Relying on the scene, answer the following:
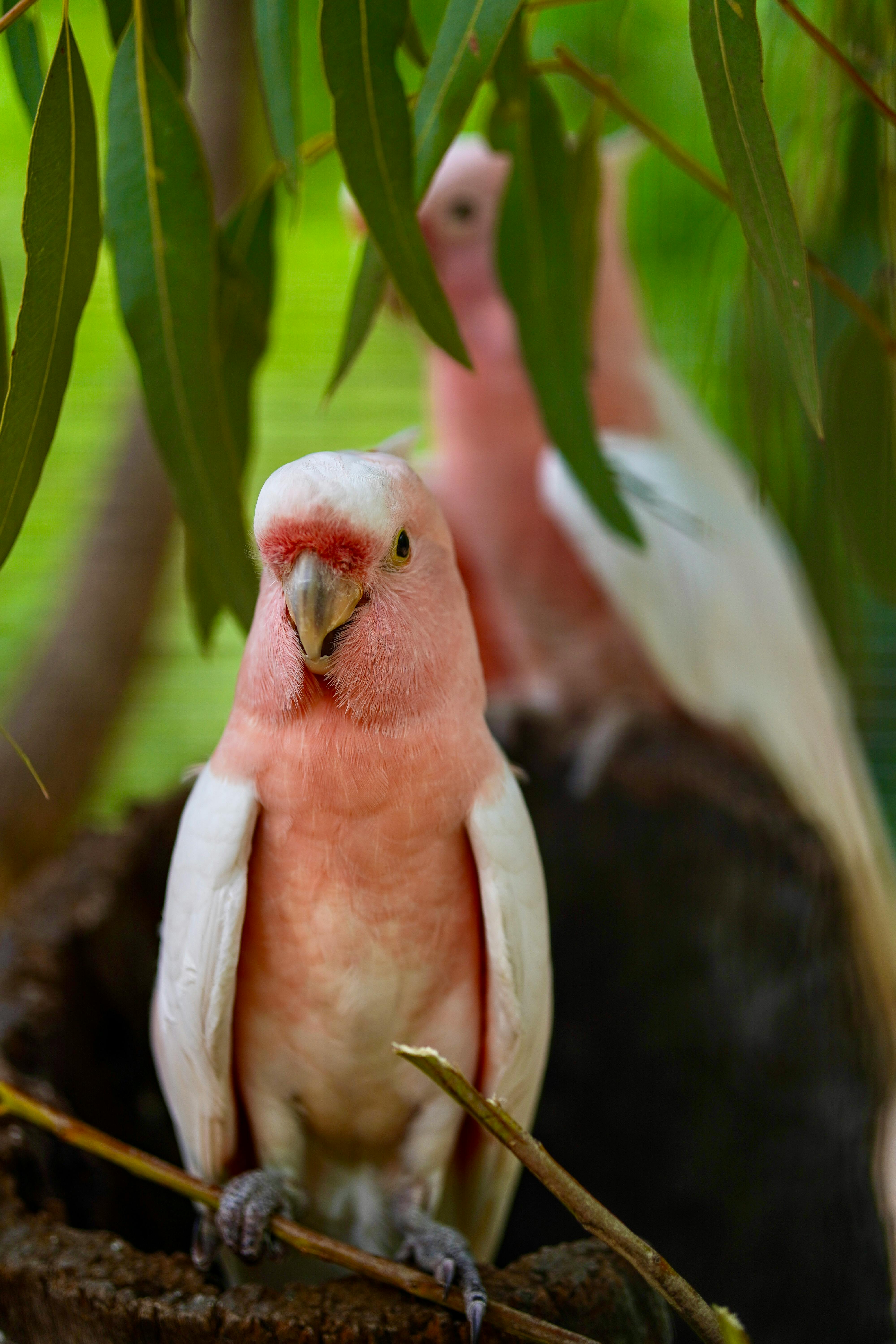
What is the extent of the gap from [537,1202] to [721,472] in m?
0.93

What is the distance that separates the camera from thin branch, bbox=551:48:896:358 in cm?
64

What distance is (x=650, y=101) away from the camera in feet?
5.19

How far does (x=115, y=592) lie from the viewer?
5.05 ft

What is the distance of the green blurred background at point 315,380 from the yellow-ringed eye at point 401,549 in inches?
29.1

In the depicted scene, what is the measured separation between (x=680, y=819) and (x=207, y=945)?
71 centimetres

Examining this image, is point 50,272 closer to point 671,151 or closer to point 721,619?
point 671,151

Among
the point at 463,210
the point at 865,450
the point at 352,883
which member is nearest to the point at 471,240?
the point at 463,210

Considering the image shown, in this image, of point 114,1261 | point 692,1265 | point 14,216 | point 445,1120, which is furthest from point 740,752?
point 14,216

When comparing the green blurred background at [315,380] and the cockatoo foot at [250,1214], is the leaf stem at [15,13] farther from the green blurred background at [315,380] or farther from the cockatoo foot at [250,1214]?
the green blurred background at [315,380]

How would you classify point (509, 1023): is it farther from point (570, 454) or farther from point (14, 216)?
point (14, 216)

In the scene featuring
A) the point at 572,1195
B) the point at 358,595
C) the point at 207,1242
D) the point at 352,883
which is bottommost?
the point at 207,1242

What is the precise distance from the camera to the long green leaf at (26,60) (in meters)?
0.56

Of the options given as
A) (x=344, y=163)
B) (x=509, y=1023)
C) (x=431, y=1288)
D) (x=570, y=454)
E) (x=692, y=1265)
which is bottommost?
(x=692, y=1265)

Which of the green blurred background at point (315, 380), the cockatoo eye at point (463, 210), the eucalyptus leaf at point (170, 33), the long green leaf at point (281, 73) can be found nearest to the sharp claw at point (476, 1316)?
the long green leaf at point (281, 73)
